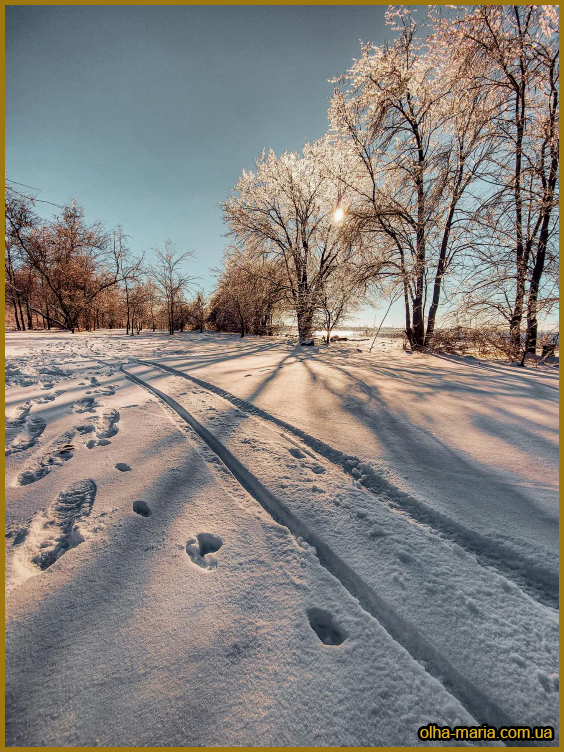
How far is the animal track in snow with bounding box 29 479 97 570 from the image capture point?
1.26 metres

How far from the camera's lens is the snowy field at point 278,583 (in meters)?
0.75

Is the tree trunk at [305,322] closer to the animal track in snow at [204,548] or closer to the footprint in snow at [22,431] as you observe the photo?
the footprint in snow at [22,431]

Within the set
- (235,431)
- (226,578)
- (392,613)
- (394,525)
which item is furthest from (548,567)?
(235,431)

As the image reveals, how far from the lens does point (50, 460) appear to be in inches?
77.4

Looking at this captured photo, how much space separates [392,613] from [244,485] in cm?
96

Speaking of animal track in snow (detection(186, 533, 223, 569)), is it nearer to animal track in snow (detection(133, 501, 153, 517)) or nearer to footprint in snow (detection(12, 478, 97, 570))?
animal track in snow (detection(133, 501, 153, 517))

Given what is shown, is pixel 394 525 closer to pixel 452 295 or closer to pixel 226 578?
pixel 226 578

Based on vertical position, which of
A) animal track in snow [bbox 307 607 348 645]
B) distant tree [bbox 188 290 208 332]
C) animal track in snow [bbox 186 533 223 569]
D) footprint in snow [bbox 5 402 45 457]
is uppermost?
distant tree [bbox 188 290 208 332]

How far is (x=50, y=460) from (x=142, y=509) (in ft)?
3.25

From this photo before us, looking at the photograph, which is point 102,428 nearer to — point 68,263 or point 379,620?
point 379,620

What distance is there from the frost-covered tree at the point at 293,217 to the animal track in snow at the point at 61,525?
10840 mm

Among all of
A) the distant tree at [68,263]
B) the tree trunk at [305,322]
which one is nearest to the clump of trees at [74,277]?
the distant tree at [68,263]

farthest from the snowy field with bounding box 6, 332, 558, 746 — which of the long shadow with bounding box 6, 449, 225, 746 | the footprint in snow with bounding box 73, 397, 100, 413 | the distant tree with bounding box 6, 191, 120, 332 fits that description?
the distant tree with bounding box 6, 191, 120, 332

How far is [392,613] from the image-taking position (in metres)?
0.98
